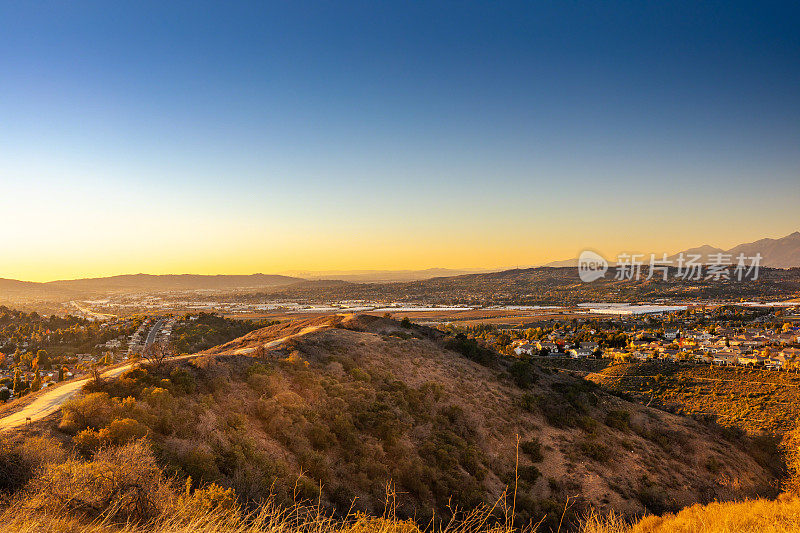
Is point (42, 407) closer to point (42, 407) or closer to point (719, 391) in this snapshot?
point (42, 407)

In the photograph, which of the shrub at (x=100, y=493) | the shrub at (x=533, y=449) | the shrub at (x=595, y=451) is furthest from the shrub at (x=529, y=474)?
the shrub at (x=100, y=493)

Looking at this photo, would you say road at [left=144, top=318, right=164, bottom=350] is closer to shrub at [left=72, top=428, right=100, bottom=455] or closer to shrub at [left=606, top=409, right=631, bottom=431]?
shrub at [left=72, top=428, right=100, bottom=455]

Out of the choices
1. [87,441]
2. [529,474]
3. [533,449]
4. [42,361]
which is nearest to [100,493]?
[87,441]

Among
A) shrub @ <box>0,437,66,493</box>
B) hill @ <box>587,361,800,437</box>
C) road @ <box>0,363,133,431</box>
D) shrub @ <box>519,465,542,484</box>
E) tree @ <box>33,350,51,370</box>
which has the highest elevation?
shrub @ <box>0,437,66,493</box>

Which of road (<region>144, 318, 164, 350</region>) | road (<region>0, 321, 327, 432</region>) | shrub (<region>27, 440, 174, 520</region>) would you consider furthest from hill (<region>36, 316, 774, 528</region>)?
road (<region>144, 318, 164, 350</region>)

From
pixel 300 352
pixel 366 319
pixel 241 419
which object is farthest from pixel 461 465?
pixel 366 319

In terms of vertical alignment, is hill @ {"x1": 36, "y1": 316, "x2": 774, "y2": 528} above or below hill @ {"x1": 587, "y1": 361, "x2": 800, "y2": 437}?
above

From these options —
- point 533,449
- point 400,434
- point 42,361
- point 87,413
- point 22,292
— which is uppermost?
point 87,413

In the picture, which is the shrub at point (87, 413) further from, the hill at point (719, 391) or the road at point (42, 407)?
the hill at point (719, 391)
